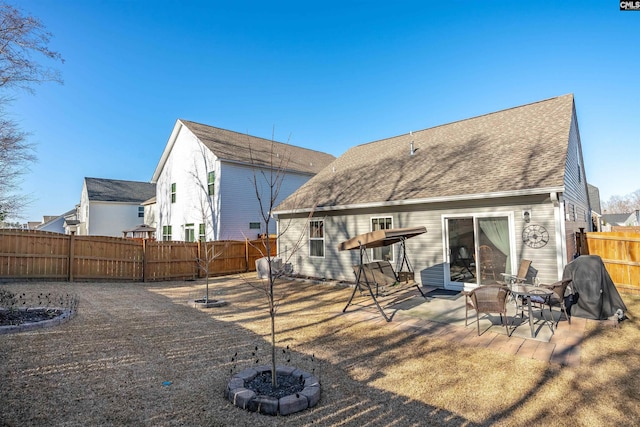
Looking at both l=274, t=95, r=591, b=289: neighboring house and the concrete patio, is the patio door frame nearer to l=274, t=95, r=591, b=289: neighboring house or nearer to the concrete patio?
l=274, t=95, r=591, b=289: neighboring house

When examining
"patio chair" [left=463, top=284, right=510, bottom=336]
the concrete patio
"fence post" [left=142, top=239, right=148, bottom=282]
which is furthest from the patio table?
"fence post" [left=142, top=239, right=148, bottom=282]

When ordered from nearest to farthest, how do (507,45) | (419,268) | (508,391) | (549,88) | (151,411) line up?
(151,411)
(508,391)
(419,268)
(507,45)
(549,88)

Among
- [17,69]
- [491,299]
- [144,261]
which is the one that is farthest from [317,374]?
[144,261]

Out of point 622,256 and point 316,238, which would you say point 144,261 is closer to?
point 316,238

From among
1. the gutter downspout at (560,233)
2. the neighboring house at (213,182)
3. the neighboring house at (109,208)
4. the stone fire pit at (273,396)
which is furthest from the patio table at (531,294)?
the neighboring house at (109,208)

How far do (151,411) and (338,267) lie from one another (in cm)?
887

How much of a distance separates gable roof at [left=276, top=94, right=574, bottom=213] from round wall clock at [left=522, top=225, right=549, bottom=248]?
995 millimetres

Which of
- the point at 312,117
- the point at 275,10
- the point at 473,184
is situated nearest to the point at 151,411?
the point at 473,184

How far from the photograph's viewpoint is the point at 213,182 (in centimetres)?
1780

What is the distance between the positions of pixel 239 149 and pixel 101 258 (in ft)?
33.3

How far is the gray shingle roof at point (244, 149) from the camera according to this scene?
18.1 m

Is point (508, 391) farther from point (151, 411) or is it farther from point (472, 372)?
point (151, 411)

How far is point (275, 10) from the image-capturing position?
13.5 m

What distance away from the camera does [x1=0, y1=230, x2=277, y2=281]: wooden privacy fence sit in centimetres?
1002
